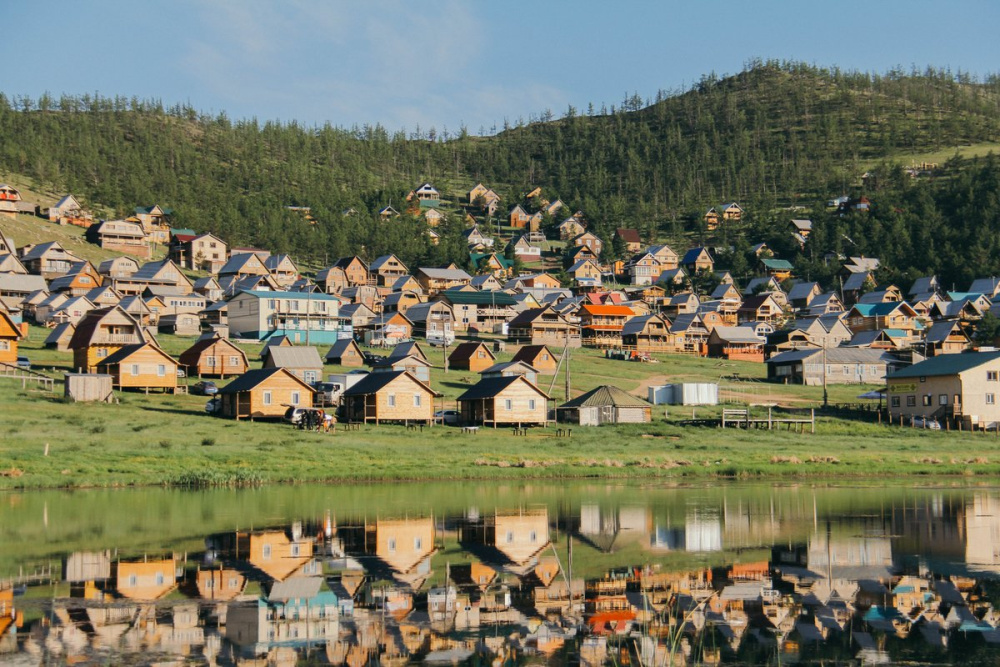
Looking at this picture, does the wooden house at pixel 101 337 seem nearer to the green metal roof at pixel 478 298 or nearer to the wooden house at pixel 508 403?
the wooden house at pixel 508 403

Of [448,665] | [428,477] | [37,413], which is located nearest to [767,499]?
[428,477]

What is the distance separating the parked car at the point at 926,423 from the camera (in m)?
79.7

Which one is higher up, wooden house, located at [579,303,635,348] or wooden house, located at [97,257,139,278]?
wooden house, located at [97,257,139,278]

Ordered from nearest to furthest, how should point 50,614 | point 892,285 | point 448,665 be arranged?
point 448,665 < point 50,614 < point 892,285

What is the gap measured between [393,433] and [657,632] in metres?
50.2

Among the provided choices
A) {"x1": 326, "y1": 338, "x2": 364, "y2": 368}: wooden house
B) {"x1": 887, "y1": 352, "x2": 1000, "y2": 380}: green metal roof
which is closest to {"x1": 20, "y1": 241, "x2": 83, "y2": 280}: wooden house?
{"x1": 326, "y1": 338, "x2": 364, "y2": 368}: wooden house

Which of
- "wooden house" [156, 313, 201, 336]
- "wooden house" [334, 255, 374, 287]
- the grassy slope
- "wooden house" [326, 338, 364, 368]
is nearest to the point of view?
the grassy slope

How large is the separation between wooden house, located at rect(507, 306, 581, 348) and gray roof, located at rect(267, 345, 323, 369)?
131 feet

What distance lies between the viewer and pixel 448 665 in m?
17.3

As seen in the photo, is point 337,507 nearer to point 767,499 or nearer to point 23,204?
point 767,499

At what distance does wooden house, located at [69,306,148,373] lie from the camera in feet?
292

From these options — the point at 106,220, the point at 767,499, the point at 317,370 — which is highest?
the point at 106,220

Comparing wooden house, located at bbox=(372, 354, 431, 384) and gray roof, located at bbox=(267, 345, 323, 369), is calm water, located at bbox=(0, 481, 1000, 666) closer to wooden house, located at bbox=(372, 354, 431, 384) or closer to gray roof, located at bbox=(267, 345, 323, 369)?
gray roof, located at bbox=(267, 345, 323, 369)

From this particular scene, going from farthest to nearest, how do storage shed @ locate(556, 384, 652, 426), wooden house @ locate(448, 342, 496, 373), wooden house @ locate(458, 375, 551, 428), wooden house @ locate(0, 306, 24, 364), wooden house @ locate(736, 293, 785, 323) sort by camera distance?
1. wooden house @ locate(736, 293, 785, 323)
2. wooden house @ locate(448, 342, 496, 373)
3. wooden house @ locate(0, 306, 24, 364)
4. storage shed @ locate(556, 384, 652, 426)
5. wooden house @ locate(458, 375, 551, 428)
